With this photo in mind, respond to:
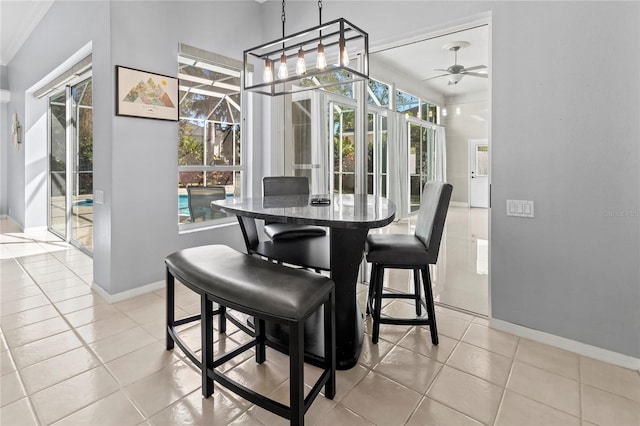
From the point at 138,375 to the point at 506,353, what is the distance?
7.25 ft

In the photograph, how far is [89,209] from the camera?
502 centimetres

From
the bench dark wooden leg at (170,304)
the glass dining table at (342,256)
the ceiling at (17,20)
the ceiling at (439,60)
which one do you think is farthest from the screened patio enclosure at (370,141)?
the ceiling at (17,20)

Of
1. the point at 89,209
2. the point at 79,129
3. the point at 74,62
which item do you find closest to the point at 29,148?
the point at 79,129

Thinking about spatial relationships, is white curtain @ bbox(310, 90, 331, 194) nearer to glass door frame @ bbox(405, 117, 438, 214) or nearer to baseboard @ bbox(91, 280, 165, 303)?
glass door frame @ bbox(405, 117, 438, 214)

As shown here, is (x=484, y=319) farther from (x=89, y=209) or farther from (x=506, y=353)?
(x=89, y=209)

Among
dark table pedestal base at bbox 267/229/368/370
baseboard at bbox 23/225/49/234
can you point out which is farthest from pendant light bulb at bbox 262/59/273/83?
baseboard at bbox 23/225/49/234

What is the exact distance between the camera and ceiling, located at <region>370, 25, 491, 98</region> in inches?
129

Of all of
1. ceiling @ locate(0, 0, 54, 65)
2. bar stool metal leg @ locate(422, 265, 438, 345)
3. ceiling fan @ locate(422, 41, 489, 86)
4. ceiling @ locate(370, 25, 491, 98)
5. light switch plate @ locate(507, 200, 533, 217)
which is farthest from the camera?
ceiling @ locate(0, 0, 54, 65)

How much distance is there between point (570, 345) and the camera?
221cm

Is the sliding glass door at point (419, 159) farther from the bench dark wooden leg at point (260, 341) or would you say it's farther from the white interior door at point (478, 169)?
the bench dark wooden leg at point (260, 341)

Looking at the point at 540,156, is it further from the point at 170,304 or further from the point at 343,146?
the point at 170,304

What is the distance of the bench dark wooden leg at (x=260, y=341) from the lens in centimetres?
198

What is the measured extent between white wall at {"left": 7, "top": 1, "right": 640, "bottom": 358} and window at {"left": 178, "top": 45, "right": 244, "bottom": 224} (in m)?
0.31

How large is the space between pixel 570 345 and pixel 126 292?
3445 mm
